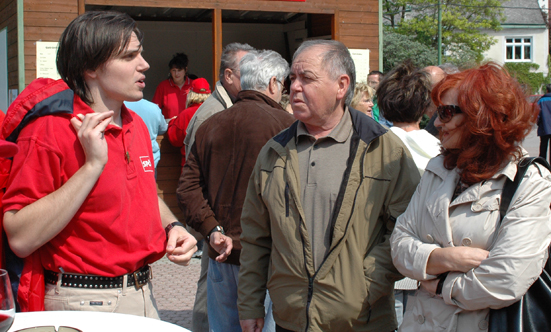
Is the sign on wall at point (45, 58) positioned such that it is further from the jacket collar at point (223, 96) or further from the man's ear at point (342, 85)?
the man's ear at point (342, 85)

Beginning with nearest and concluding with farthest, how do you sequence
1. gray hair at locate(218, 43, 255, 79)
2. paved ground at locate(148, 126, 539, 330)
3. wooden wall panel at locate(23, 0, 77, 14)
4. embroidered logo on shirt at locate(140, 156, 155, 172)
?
embroidered logo on shirt at locate(140, 156, 155, 172) → gray hair at locate(218, 43, 255, 79) → paved ground at locate(148, 126, 539, 330) → wooden wall panel at locate(23, 0, 77, 14)

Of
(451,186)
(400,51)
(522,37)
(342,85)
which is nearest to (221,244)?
(342,85)

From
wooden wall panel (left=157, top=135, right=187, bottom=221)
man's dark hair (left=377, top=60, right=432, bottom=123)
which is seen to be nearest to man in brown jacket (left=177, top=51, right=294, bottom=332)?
man's dark hair (left=377, top=60, right=432, bottom=123)

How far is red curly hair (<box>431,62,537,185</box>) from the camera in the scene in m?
2.09

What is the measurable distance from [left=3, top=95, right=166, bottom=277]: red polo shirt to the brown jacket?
1.10 m

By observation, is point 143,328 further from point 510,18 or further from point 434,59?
point 510,18

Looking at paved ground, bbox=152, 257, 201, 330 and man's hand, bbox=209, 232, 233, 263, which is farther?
paved ground, bbox=152, 257, 201, 330

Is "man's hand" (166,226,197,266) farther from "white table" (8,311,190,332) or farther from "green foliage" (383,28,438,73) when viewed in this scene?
"green foliage" (383,28,438,73)

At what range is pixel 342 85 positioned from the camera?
272 centimetres

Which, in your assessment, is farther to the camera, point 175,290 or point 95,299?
point 175,290

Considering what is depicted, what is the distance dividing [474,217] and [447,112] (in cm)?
46

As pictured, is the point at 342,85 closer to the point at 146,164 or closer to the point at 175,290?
the point at 146,164

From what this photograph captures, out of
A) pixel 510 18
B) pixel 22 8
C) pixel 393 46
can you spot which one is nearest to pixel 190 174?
pixel 22 8

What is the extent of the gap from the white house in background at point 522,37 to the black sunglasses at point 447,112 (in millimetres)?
50698
